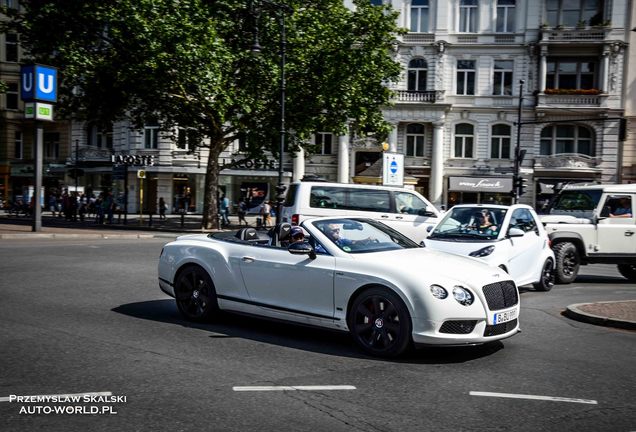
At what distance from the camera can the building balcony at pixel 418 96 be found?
39.8 metres

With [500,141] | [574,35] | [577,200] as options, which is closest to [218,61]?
[577,200]

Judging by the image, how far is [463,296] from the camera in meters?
5.82

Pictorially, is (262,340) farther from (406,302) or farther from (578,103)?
(578,103)

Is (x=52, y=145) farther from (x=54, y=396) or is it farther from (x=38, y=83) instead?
(x=54, y=396)

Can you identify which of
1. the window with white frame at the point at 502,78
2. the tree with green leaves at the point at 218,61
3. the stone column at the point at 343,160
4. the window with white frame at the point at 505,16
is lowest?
the stone column at the point at 343,160

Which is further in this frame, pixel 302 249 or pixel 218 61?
pixel 218 61

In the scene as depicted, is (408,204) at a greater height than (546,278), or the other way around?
(408,204)

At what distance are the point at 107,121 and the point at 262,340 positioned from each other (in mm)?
25179

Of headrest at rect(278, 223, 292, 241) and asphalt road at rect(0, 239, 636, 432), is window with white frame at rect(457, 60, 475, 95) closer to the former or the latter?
asphalt road at rect(0, 239, 636, 432)

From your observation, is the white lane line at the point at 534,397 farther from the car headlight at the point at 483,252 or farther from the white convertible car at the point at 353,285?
the car headlight at the point at 483,252

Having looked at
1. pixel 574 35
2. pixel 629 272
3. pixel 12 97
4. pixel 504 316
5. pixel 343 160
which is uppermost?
pixel 574 35

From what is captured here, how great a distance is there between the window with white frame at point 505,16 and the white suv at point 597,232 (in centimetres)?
2927

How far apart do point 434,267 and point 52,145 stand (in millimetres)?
47705

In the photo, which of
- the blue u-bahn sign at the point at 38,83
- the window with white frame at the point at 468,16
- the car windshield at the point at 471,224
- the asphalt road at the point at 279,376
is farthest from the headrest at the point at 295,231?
the window with white frame at the point at 468,16
